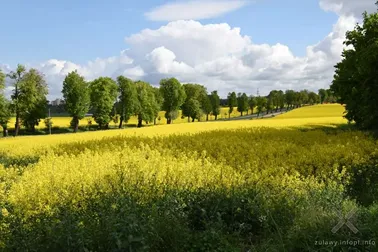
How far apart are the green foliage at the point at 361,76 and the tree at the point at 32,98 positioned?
4870 cm

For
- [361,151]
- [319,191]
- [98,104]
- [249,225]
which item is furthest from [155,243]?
[98,104]

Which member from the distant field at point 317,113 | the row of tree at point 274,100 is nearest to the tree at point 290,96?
the row of tree at point 274,100

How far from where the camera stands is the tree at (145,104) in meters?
80.6

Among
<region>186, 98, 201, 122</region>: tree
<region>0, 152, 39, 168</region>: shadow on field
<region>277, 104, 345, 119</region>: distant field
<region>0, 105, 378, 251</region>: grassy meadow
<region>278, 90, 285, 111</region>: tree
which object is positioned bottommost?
<region>0, 152, 39, 168</region>: shadow on field

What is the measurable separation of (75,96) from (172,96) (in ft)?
85.5

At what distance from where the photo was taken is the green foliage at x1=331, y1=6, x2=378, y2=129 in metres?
24.0

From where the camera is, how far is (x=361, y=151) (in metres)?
14.2

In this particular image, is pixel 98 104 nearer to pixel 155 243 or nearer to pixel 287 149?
pixel 287 149

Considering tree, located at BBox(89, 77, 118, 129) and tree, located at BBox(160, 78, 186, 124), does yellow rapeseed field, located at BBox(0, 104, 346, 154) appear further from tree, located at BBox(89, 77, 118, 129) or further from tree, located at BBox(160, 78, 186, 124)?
tree, located at BBox(160, 78, 186, 124)

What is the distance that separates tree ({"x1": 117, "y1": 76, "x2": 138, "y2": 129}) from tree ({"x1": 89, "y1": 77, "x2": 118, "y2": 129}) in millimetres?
3944

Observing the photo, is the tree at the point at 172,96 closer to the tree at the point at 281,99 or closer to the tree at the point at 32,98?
the tree at the point at 32,98

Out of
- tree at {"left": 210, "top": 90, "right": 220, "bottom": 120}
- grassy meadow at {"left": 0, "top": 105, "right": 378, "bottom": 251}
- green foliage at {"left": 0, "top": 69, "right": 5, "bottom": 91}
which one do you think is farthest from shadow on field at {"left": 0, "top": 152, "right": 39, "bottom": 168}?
tree at {"left": 210, "top": 90, "right": 220, "bottom": 120}

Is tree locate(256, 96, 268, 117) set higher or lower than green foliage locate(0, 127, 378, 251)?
higher

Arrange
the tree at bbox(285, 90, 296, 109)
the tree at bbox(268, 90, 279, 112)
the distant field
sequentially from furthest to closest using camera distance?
the tree at bbox(285, 90, 296, 109)
the tree at bbox(268, 90, 279, 112)
the distant field
